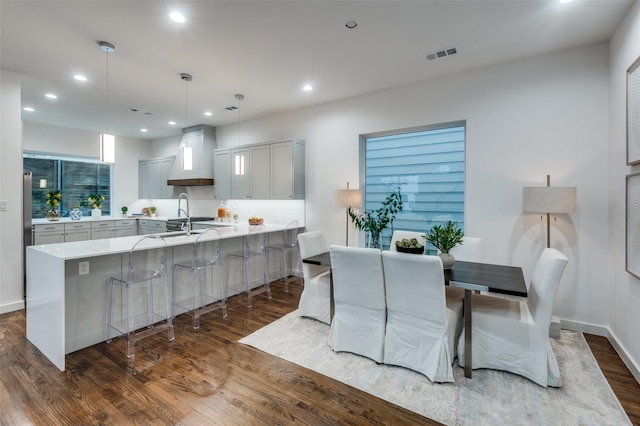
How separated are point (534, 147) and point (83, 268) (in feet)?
15.8

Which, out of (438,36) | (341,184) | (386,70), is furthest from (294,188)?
(438,36)

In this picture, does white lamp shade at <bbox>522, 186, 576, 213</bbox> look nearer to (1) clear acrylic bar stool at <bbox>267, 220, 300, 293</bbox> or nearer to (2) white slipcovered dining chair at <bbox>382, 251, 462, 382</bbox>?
(2) white slipcovered dining chair at <bbox>382, 251, 462, 382</bbox>

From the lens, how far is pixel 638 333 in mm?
2395

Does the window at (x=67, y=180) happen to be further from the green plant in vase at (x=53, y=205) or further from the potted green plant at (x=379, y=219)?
the potted green plant at (x=379, y=219)

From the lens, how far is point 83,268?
280 centimetres

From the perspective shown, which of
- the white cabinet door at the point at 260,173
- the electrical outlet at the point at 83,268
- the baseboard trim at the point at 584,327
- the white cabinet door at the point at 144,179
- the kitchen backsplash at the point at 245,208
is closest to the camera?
the electrical outlet at the point at 83,268

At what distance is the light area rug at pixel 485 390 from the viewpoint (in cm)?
195

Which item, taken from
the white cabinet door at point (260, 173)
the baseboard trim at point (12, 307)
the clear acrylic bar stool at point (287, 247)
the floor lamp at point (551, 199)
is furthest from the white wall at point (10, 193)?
the floor lamp at point (551, 199)

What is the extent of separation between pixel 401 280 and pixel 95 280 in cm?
284

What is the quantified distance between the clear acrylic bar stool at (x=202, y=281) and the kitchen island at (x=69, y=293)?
2.02ft

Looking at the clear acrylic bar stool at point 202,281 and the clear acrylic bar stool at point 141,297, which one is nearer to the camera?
the clear acrylic bar stool at point 141,297

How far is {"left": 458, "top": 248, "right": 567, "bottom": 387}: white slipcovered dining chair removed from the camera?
223 centimetres

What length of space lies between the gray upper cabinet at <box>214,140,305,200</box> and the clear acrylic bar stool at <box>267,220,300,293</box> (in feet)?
1.67

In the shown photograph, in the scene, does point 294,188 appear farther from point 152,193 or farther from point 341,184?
point 152,193
